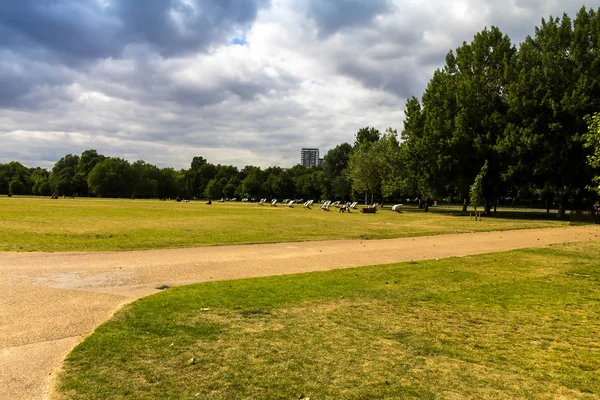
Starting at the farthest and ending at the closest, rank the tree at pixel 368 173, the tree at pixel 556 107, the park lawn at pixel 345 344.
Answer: the tree at pixel 368 173, the tree at pixel 556 107, the park lawn at pixel 345 344

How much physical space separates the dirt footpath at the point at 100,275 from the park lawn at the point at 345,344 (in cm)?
46

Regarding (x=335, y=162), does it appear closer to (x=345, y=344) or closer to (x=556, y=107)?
(x=556, y=107)

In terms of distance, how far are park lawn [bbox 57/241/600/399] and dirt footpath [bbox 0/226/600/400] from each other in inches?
18.2

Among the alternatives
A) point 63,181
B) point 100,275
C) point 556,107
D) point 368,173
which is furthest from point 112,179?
point 100,275

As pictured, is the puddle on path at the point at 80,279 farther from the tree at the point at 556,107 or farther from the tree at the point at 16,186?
the tree at the point at 16,186

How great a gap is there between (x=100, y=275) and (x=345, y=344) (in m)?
7.24

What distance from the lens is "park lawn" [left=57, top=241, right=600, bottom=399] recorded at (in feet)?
14.1

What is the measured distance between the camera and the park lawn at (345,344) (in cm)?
429

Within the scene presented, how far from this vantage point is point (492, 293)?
8.88 m

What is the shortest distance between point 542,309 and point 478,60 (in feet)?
142

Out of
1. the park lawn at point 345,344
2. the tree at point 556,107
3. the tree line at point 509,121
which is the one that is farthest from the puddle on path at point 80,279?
the tree at point 556,107

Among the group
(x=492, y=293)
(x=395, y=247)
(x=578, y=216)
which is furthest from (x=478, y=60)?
(x=492, y=293)

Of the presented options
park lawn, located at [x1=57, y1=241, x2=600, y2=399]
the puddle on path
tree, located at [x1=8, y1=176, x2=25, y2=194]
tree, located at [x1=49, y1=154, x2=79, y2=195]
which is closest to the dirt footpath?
the puddle on path

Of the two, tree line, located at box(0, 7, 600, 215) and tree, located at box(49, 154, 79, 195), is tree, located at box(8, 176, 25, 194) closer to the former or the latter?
tree, located at box(49, 154, 79, 195)
